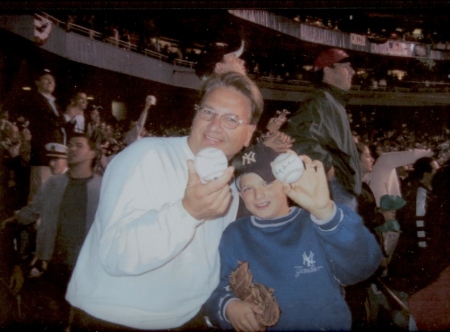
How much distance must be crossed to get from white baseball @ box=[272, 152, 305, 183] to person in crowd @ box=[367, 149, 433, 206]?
1.46 feet

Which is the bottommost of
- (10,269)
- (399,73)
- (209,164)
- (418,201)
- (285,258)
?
(10,269)

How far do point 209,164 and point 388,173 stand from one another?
775 millimetres

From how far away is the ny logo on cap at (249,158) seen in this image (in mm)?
1493

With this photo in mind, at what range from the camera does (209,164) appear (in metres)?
1.30

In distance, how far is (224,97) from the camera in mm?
1453

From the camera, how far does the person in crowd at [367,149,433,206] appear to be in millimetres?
1666

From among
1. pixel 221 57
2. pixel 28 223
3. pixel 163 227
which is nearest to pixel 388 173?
pixel 221 57

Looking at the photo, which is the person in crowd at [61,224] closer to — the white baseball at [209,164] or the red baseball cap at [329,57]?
the white baseball at [209,164]

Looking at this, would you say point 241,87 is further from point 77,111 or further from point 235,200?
point 77,111

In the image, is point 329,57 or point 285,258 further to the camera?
point 329,57

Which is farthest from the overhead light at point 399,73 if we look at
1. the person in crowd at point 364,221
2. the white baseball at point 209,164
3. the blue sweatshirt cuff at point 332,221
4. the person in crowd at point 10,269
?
the person in crowd at point 10,269

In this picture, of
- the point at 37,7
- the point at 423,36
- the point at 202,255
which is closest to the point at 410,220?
the point at 423,36

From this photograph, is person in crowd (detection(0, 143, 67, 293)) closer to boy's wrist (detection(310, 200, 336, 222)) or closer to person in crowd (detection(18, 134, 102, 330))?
person in crowd (detection(18, 134, 102, 330))

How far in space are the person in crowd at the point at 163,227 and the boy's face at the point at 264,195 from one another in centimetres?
11
